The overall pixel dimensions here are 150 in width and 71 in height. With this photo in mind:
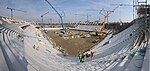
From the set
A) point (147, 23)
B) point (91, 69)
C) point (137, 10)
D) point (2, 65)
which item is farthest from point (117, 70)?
point (137, 10)

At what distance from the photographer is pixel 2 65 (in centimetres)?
251

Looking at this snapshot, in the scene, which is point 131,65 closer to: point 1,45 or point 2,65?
point 2,65

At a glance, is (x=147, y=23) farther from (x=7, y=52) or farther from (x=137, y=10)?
(x=7, y=52)

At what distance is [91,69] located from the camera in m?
5.34

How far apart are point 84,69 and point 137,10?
8.26 m

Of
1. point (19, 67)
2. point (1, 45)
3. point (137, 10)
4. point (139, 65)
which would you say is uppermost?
point (137, 10)

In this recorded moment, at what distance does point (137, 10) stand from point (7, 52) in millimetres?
10753

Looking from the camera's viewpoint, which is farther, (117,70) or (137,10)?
(137,10)

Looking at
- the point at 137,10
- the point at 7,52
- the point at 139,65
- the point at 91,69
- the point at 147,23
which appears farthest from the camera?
the point at 137,10

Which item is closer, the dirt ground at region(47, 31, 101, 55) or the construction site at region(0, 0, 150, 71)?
the construction site at region(0, 0, 150, 71)

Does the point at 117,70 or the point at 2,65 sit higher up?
the point at 2,65

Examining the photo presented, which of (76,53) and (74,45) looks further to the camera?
(74,45)

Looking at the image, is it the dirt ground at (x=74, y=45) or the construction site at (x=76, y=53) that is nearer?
the construction site at (x=76, y=53)

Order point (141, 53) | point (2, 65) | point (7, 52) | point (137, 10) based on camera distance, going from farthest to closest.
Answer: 1. point (137, 10)
2. point (141, 53)
3. point (7, 52)
4. point (2, 65)
